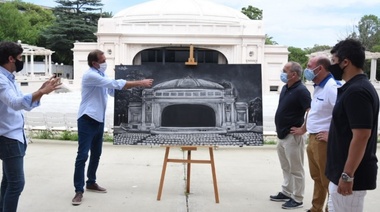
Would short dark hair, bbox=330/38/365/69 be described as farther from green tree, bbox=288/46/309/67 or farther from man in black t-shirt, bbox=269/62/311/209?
green tree, bbox=288/46/309/67

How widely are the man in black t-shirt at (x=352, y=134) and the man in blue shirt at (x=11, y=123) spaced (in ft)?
8.66

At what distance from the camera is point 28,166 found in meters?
7.91

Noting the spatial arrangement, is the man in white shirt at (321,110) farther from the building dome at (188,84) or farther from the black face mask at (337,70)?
the building dome at (188,84)

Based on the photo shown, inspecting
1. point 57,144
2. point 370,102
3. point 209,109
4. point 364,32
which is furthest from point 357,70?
point 364,32

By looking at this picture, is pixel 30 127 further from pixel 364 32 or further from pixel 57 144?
pixel 364 32

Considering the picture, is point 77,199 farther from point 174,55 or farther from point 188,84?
point 174,55

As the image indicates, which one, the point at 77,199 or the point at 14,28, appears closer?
the point at 77,199

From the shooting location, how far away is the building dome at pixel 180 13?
46.4 metres

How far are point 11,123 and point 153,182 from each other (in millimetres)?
3198

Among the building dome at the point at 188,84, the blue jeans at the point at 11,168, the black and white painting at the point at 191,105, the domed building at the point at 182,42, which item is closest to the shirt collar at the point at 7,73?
the blue jeans at the point at 11,168

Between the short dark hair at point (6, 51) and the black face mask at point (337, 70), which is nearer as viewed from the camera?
the black face mask at point (337, 70)

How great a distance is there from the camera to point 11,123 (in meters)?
4.06

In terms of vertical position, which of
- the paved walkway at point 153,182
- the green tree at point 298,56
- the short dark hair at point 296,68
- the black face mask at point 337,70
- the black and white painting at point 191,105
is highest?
the green tree at point 298,56

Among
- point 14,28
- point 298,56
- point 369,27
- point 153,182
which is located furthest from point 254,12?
point 153,182
